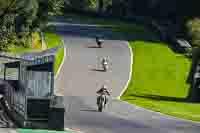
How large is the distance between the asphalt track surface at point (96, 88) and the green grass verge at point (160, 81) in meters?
1.02

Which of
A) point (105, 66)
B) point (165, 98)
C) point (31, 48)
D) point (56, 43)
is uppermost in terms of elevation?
point (56, 43)

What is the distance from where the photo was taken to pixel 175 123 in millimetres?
36750

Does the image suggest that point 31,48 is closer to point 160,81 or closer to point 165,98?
point 160,81

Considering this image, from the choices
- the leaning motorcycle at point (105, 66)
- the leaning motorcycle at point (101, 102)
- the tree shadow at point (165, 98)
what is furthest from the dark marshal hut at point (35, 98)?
the leaning motorcycle at point (105, 66)

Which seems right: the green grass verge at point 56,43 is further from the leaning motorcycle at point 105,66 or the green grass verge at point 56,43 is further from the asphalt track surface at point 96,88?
the leaning motorcycle at point 105,66

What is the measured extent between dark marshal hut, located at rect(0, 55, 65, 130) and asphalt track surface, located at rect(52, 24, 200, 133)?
196cm

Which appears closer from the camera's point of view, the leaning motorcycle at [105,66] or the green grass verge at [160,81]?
the green grass verge at [160,81]

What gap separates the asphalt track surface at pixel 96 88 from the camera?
114 ft

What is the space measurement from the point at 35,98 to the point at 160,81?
2511cm

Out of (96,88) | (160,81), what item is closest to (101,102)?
(96,88)

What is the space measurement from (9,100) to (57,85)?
47.5 ft

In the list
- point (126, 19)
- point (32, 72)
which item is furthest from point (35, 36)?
point (32, 72)

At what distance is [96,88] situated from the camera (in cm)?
4959

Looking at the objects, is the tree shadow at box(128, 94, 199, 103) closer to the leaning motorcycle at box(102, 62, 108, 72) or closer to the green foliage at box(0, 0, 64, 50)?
the leaning motorcycle at box(102, 62, 108, 72)
